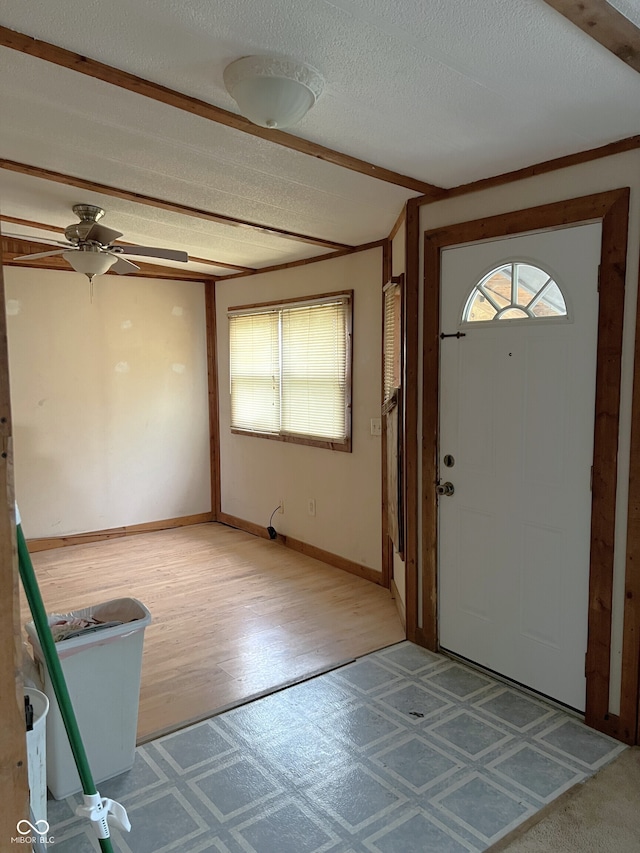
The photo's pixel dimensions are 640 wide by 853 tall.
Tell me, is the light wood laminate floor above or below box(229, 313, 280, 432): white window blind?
below

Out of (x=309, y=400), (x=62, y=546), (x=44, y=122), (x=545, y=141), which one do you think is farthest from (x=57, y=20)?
(x=62, y=546)

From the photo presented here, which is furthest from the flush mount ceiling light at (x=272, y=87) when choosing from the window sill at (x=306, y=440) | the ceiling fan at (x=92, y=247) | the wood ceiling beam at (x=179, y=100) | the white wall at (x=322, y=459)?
the window sill at (x=306, y=440)

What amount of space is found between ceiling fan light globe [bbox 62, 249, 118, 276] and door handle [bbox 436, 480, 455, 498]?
219cm

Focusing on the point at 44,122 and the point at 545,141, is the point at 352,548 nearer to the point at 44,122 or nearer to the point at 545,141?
the point at 545,141

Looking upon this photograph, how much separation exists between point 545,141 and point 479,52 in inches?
29.4

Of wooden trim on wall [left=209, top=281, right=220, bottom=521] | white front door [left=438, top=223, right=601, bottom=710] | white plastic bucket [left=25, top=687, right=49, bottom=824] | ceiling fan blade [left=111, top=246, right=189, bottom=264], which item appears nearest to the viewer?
white plastic bucket [left=25, top=687, right=49, bottom=824]

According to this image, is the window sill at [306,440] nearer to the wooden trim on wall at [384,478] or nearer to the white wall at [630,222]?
the wooden trim on wall at [384,478]

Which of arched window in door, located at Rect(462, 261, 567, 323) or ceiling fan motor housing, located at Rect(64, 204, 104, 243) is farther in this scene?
ceiling fan motor housing, located at Rect(64, 204, 104, 243)

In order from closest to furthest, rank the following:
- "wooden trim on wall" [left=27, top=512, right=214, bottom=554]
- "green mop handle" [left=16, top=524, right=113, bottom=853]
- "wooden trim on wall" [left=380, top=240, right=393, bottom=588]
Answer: "green mop handle" [left=16, top=524, right=113, bottom=853], "wooden trim on wall" [left=380, top=240, right=393, bottom=588], "wooden trim on wall" [left=27, top=512, right=214, bottom=554]

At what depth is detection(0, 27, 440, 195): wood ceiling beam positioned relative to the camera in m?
1.72

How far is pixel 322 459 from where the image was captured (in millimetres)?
4641

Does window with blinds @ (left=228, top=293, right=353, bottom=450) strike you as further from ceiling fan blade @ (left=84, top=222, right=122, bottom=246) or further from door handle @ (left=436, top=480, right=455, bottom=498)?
ceiling fan blade @ (left=84, top=222, right=122, bottom=246)

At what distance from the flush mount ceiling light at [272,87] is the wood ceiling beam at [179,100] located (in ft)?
0.82

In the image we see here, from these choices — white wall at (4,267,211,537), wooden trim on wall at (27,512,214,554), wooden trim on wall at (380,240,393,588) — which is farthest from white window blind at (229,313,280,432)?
wooden trim on wall at (380,240,393,588)
